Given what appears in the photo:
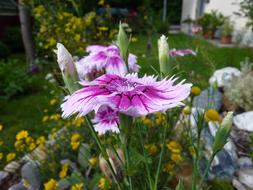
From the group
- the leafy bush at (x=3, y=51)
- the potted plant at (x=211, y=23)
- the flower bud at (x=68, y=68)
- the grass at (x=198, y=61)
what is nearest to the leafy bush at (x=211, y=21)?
the potted plant at (x=211, y=23)

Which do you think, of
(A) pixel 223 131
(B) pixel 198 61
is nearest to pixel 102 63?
(A) pixel 223 131

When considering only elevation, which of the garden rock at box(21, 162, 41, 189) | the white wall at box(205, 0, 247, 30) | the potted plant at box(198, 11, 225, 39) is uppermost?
the garden rock at box(21, 162, 41, 189)

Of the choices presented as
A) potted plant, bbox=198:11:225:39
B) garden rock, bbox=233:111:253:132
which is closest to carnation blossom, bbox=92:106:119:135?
garden rock, bbox=233:111:253:132

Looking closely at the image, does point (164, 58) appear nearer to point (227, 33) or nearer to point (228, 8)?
point (227, 33)

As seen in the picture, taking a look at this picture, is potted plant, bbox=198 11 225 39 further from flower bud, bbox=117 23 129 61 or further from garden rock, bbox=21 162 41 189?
flower bud, bbox=117 23 129 61

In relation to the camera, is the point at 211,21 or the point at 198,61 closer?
→ the point at 198,61

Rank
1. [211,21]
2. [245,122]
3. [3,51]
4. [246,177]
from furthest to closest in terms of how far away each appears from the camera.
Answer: [211,21] → [3,51] → [245,122] → [246,177]

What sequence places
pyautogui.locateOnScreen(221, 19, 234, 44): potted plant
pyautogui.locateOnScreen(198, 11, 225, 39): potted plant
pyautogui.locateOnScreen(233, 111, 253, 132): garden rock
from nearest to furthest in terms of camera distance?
pyautogui.locateOnScreen(233, 111, 253, 132): garden rock
pyautogui.locateOnScreen(221, 19, 234, 44): potted plant
pyautogui.locateOnScreen(198, 11, 225, 39): potted plant
